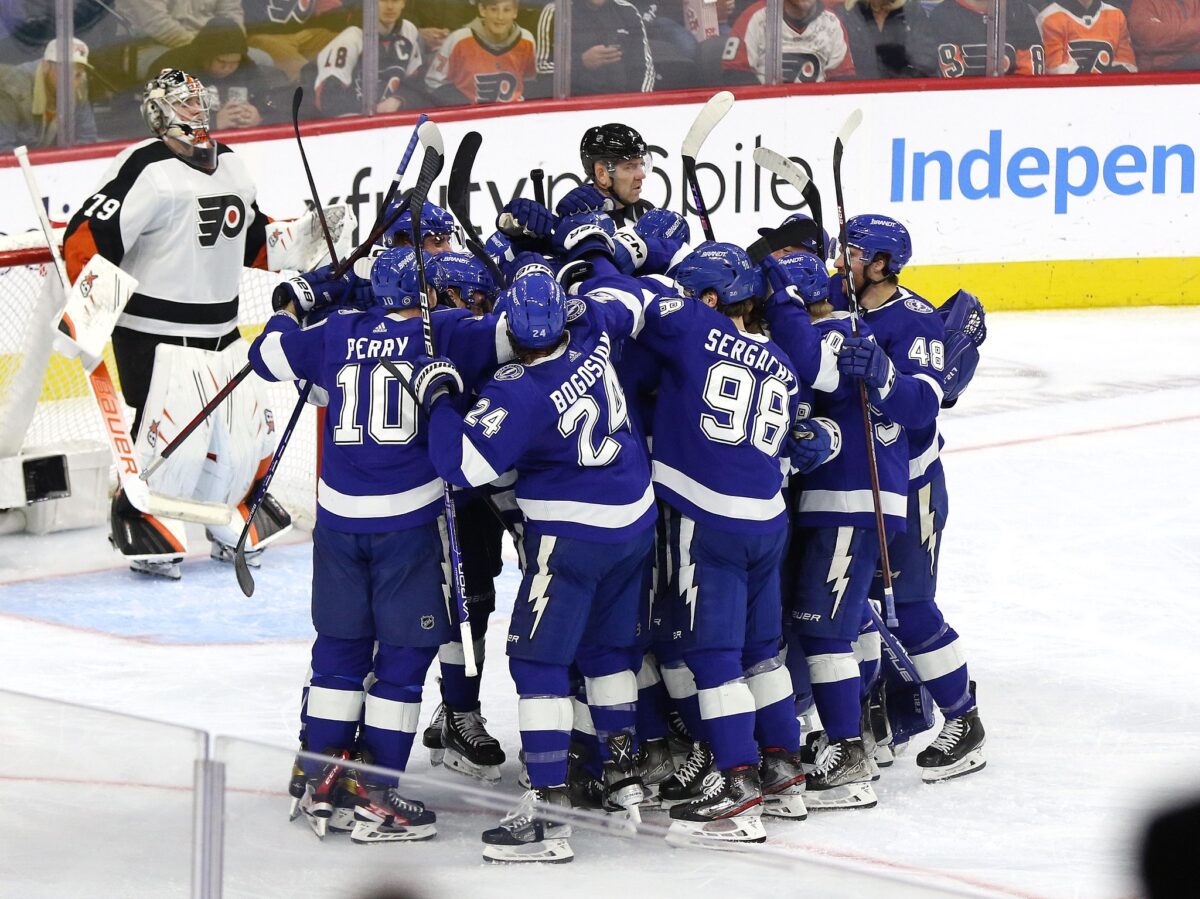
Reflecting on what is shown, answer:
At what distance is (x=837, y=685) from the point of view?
13.0 ft

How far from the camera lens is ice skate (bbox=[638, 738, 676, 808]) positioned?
3961 millimetres

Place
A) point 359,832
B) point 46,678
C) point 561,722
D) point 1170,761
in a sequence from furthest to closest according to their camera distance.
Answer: point 46,678 < point 1170,761 < point 561,722 < point 359,832

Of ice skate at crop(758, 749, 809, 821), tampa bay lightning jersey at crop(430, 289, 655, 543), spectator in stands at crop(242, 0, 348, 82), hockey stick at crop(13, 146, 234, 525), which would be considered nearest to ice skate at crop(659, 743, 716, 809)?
ice skate at crop(758, 749, 809, 821)

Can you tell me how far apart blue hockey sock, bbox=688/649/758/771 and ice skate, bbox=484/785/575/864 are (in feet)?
4.01

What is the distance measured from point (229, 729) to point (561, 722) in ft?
3.55

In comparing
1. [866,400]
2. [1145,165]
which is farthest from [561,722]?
[1145,165]

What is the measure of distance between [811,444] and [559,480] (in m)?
0.58

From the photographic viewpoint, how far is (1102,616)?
208 inches

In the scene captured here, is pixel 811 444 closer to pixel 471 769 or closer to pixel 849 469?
pixel 849 469

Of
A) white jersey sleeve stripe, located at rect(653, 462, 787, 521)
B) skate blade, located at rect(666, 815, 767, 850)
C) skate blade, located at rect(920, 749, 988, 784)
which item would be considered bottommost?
skate blade, located at rect(920, 749, 988, 784)

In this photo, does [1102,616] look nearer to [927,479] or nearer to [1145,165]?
[927,479]

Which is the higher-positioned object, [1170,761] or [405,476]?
[405,476]

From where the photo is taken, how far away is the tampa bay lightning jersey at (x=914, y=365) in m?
3.95

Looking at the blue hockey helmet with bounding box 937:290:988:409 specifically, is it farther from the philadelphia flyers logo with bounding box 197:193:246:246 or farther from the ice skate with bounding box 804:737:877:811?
the philadelphia flyers logo with bounding box 197:193:246:246
